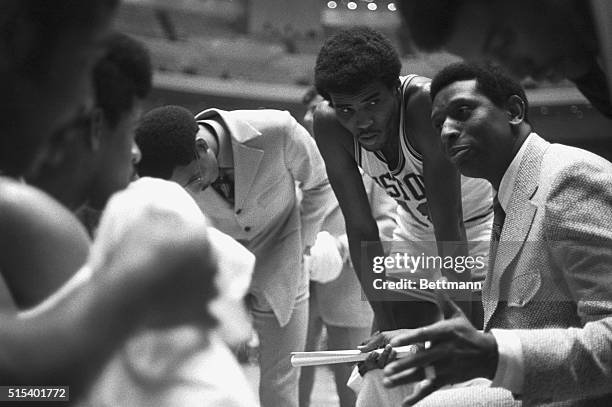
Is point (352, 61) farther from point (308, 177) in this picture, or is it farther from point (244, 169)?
point (308, 177)

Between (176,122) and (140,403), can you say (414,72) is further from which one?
(140,403)

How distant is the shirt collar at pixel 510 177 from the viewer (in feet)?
4.24

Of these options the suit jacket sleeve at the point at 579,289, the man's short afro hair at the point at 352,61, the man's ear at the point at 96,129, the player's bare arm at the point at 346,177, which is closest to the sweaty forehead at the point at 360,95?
the man's short afro hair at the point at 352,61

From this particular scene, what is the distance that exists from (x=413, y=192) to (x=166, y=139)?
0.65 meters

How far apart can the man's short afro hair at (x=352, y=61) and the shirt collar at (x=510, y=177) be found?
44 centimetres

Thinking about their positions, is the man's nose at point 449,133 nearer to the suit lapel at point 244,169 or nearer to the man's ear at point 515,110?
the man's ear at point 515,110

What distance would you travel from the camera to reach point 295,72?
3.67 metres

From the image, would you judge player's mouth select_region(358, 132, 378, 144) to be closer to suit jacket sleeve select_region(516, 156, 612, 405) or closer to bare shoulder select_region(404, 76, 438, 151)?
bare shoulder select_region(404, 76, 438, 151)

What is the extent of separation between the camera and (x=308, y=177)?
2.20 meters

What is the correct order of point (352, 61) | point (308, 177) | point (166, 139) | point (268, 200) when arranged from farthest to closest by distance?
point (308, 177)
point (268, 200)
point (352, 61)
point (166, 139)

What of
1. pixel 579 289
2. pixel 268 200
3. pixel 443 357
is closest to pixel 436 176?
pixel 268 200

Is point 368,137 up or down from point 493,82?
down

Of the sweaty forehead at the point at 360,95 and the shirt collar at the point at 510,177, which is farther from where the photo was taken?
the sweaty forehead at the point at 360,95

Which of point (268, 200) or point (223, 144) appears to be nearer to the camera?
point (223, 144)
